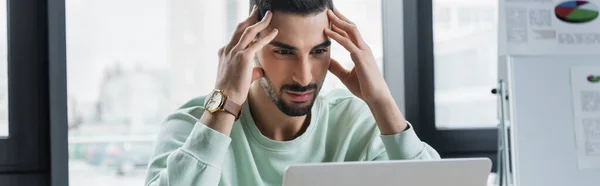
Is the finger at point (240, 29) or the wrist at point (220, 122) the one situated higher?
the finger at point (240, 29)

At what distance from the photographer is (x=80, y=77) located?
214 cm

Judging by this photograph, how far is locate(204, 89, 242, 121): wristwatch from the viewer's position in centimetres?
160

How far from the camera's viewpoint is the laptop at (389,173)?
1.08m

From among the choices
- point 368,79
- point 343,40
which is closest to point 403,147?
point 368,79

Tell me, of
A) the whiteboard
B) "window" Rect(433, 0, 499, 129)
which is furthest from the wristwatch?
"window" Rect(433, 0, 499, 129)

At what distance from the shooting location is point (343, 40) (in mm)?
1700

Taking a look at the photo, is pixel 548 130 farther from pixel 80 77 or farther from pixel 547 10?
pixel 80 77

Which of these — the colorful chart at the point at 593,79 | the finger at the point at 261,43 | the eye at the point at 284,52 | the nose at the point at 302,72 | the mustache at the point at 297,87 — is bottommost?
the mustache at the point at 297,87

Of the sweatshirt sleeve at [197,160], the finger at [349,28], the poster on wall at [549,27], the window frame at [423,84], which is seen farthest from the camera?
the window frame at [423,84]

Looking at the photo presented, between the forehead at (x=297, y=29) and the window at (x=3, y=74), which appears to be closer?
the forehead at (x=297, y=29)

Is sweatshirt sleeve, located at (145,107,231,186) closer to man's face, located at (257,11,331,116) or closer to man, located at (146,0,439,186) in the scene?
man, located at (146,0,439,186)

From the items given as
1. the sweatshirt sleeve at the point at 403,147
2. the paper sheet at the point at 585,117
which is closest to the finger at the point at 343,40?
the sweatshirt sleeve at the point at 403,147

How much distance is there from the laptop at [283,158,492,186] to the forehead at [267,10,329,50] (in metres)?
0.61

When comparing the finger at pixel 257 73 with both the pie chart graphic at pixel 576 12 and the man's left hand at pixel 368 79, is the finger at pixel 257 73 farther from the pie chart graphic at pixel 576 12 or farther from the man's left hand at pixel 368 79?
the pie chart graphic at pixel 576 12
